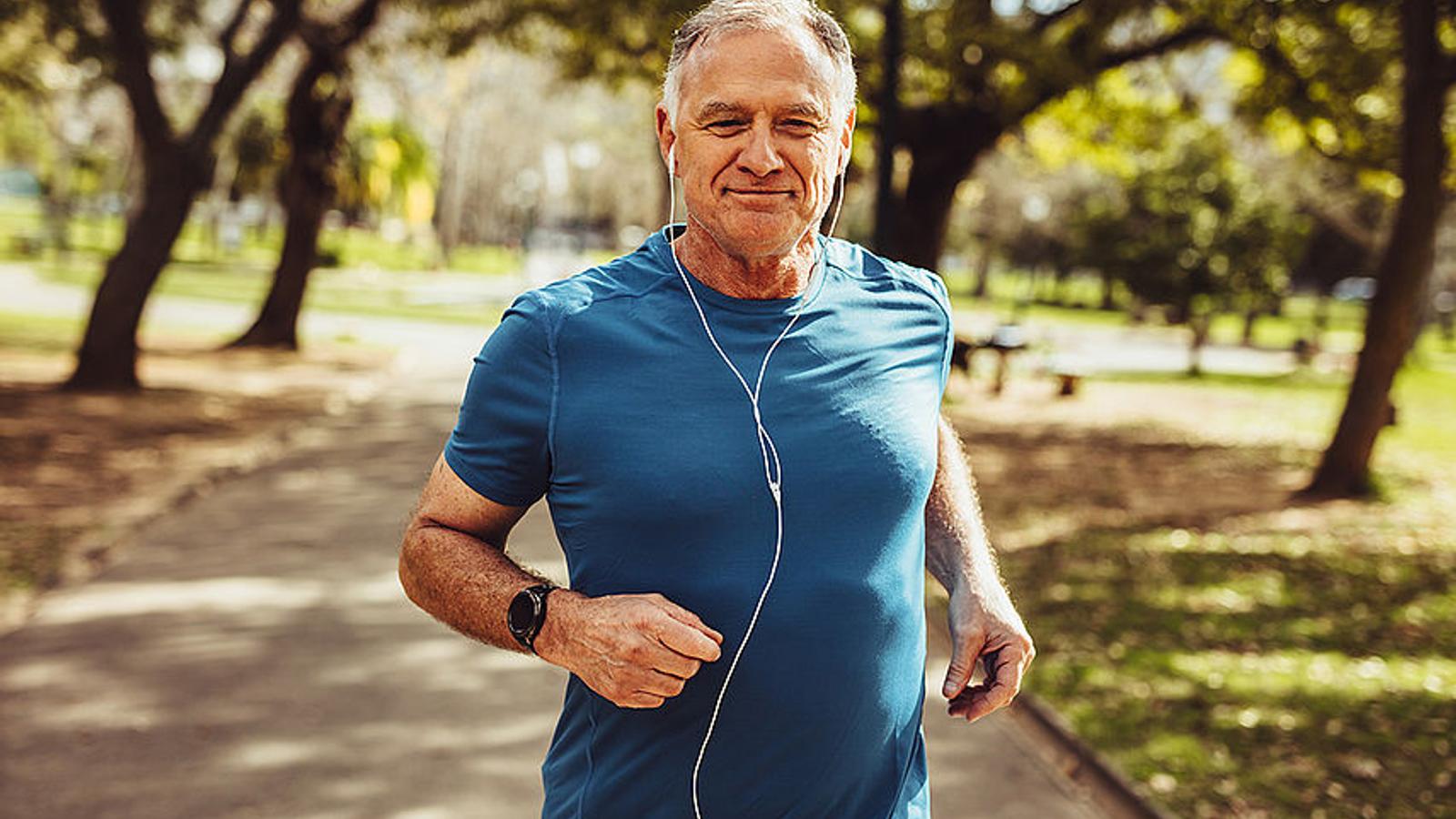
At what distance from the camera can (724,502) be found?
1.92 meters

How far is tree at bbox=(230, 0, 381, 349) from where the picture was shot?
863 inches

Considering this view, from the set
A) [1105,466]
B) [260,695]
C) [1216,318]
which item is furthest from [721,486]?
[1216,318]

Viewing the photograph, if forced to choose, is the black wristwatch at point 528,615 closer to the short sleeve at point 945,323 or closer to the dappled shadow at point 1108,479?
the short sleeve at point 945,323

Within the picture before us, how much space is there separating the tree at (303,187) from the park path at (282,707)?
538 inches

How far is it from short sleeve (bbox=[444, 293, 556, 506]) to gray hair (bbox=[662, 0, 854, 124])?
16.6 inches

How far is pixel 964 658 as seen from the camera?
2.23 meters

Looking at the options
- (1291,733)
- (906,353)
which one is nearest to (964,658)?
(906,353)

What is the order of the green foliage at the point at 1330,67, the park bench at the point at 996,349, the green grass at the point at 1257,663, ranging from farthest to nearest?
the park bench at the point at 996,349
the green foliage at the point at 1330,67
the green grass at the point at 1257,663

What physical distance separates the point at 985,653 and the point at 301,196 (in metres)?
21.6

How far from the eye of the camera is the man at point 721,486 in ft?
6.31

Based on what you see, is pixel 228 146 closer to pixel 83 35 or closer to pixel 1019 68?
pixel 83 35

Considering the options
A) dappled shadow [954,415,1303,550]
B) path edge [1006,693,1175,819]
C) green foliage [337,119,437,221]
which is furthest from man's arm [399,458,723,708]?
green foliage [337,119,437,221]

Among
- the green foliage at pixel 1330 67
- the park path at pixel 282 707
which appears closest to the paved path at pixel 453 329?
the green foliage at pixel 1330 67

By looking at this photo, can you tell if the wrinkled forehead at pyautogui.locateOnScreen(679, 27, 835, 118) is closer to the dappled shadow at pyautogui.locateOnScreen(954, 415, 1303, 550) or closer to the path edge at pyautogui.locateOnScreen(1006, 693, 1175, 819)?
the path edge at pyautogui.locateOnScreen(1006, 693, 1175, 819)
